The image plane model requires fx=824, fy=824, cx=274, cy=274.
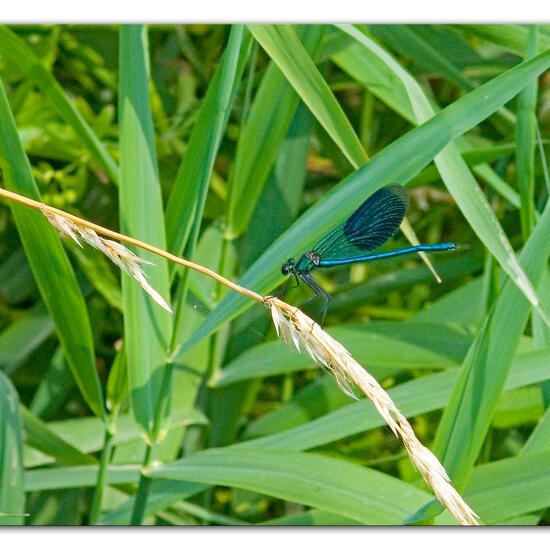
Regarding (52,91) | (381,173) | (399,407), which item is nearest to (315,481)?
(399,407)

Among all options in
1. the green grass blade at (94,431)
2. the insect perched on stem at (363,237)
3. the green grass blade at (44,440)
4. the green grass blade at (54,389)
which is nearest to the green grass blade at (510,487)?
the insect perched on stem at (363,237)

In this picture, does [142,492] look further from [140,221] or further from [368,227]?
[368,227]

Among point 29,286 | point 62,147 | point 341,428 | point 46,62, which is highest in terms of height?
point 46,62

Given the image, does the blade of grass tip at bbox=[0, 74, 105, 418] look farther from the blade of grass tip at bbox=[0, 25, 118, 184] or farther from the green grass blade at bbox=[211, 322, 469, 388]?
the green grass blade at bbox=[211, 322, 469, 388]

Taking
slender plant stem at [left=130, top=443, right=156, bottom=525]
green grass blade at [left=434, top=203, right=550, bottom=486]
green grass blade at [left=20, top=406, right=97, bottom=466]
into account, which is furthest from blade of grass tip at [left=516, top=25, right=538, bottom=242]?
green grass blade at [left=20, top=406, right=97, bottom=466]

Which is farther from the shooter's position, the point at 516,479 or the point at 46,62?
the point at 46,62

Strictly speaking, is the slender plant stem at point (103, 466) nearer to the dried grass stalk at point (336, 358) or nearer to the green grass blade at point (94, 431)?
the green grass blade at point (94, 431)
